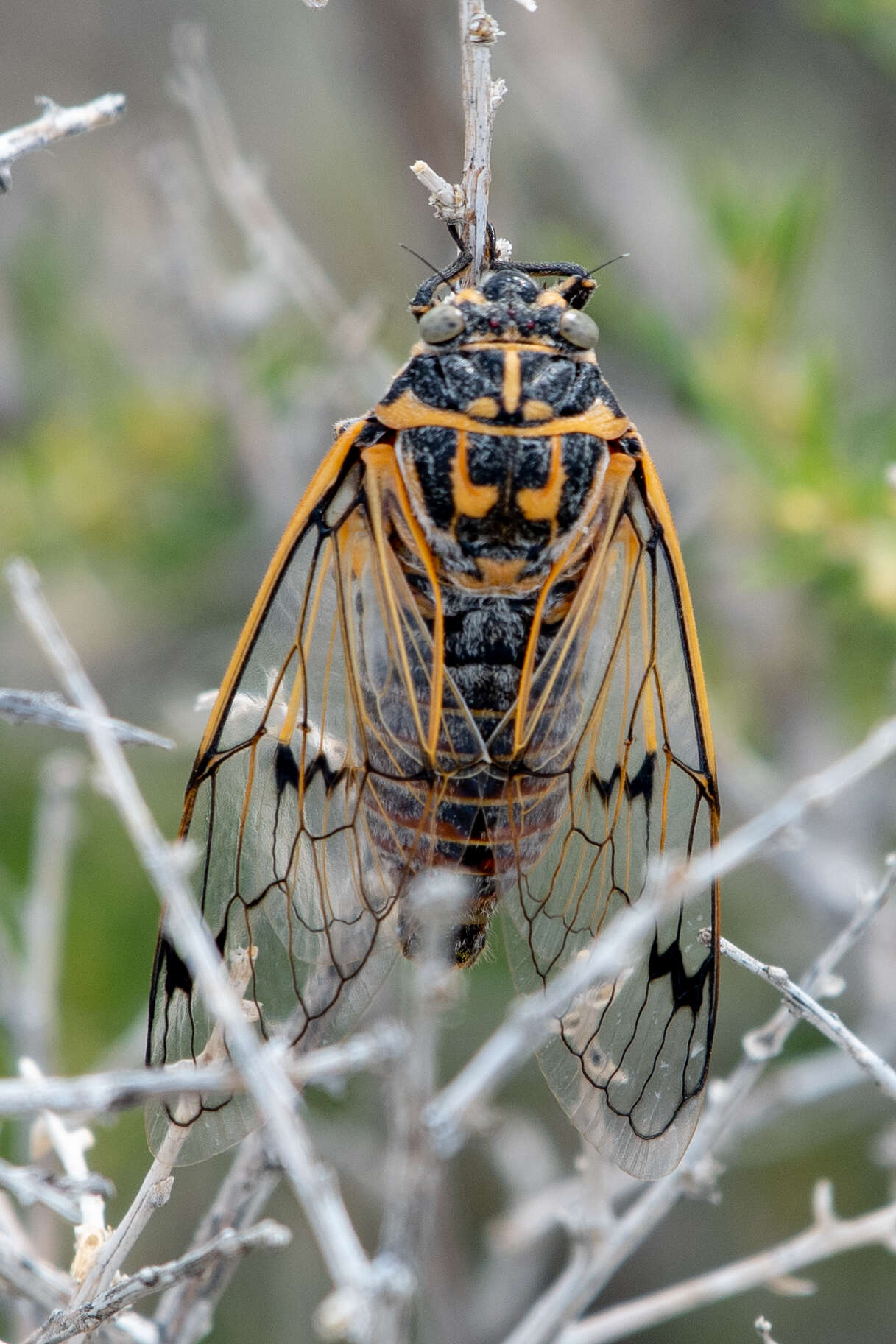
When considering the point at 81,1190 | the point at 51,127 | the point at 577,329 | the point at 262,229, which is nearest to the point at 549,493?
the point at 577,329

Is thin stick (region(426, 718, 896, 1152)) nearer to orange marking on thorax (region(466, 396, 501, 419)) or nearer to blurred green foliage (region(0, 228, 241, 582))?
orange marking on thorax (region(466, 396, 501, 419))

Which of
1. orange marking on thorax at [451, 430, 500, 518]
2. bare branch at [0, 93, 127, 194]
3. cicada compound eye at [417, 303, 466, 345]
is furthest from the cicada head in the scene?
bare branch at [0, 93, 127, 194]

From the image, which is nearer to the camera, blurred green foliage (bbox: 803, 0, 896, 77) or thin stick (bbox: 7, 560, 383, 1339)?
thin stick (bbox: 7, 560, 383, 1339)

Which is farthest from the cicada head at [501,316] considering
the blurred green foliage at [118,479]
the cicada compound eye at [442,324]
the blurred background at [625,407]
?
Answer: the blurred green foliage at [118,479]

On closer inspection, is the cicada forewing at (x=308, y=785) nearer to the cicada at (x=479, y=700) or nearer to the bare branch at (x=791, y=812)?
the cicada at (x=479, y=700)

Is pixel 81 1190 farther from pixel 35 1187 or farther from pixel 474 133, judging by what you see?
pixel 474 133

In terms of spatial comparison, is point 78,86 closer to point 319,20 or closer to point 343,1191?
point 319,20
